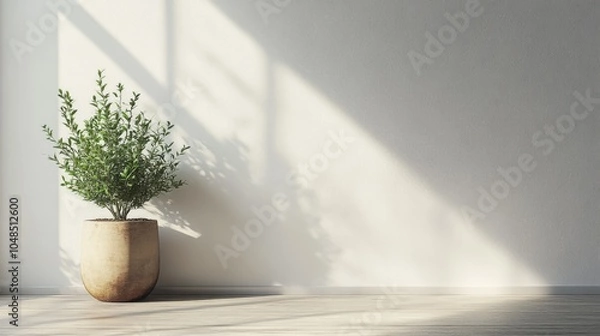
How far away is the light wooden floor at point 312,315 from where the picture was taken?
2.91m

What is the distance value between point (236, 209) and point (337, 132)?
0.59 metres

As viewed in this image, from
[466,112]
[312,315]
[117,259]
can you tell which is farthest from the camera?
[466,112]

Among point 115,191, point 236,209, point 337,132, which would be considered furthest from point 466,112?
point 115,191

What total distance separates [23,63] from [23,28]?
0.53 ft

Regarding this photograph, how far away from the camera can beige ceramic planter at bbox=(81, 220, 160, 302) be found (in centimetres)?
343

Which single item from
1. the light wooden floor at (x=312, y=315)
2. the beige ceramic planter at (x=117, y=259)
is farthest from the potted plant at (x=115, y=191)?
the light wooden floor at (x=312, y=315)

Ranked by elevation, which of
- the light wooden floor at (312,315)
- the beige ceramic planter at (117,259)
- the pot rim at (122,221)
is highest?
the pot rim at (122,221)

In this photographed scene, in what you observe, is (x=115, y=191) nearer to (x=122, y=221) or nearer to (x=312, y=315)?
(x=122, y=221)

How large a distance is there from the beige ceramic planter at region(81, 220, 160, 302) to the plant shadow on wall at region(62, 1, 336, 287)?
0.29 m

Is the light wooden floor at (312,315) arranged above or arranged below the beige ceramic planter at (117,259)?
below

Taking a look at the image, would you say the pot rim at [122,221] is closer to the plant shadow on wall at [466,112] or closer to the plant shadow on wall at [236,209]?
the plant shadow on wall at [236,209]

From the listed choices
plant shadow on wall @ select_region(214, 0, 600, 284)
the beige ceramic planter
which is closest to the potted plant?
the beige ceramic planter

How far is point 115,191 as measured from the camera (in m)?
3.46

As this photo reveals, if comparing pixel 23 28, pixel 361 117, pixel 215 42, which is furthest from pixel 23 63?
pixel 361 117
